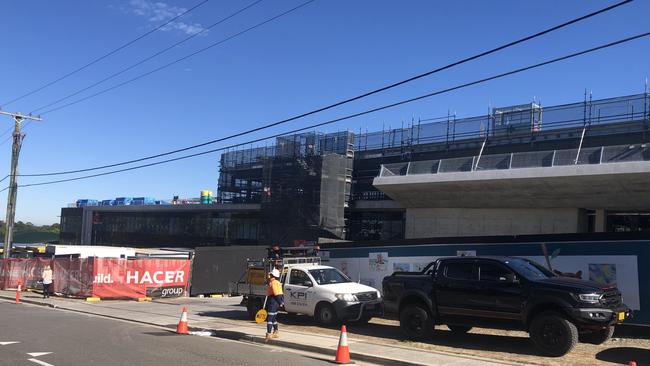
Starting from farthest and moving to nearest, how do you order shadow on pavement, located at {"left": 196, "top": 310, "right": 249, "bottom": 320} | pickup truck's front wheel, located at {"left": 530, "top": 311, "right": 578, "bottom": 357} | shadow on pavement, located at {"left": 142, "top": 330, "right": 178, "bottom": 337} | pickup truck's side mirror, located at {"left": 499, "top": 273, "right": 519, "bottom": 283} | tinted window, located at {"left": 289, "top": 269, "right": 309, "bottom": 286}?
shadow on pavement, located at {"left": 196, "top": 310, "right": 249, "bottom": 320}
tinted window, located at {"left": 289, "top": 269, "right": 309, "bottom": 286}
shadow on pavement, located at {"left": 142, "top": 330, "right": 178, "bottom": 337}
pickup truck's side mirror, located at {"left": 499, "top": 273, "right": 519, "bottom": 283}
pickup truck's front wheel, located at {"left": 530, "top": 311, "right": 578, "bottom": 357}

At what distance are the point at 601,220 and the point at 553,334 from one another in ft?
68.3

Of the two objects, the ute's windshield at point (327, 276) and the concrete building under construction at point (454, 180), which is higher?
the concrete building under construction at point (454, 180)

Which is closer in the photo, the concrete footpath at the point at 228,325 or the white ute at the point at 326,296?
the concrete footpath at the point at 228,325

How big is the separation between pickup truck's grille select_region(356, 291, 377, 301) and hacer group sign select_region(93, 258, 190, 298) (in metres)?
14.2

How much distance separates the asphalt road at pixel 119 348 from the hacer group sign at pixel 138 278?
379 inches

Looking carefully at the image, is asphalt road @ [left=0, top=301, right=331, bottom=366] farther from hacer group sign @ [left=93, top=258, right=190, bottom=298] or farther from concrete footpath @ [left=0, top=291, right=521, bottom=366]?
hacer group sign @ [left=93, top=258, right=190, bottom=298]

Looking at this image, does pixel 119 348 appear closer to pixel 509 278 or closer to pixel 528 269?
pixel 509 278

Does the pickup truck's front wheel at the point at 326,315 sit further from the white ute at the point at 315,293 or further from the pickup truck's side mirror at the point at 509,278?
the pickup truck's side mirror at the point at 509,278

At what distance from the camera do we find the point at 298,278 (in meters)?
17.3

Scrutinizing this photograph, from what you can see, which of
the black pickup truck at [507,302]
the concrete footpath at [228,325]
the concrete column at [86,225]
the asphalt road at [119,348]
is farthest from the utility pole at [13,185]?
the concrete column at [86,225]

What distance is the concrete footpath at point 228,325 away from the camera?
36.0 feet

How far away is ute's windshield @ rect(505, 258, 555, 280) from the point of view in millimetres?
11992

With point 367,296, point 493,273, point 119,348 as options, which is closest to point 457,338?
point 493,273

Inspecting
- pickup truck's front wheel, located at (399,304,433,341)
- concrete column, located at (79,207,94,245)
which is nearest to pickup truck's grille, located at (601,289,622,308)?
pickup truck's front wheel, located at (399,304,433,341)
